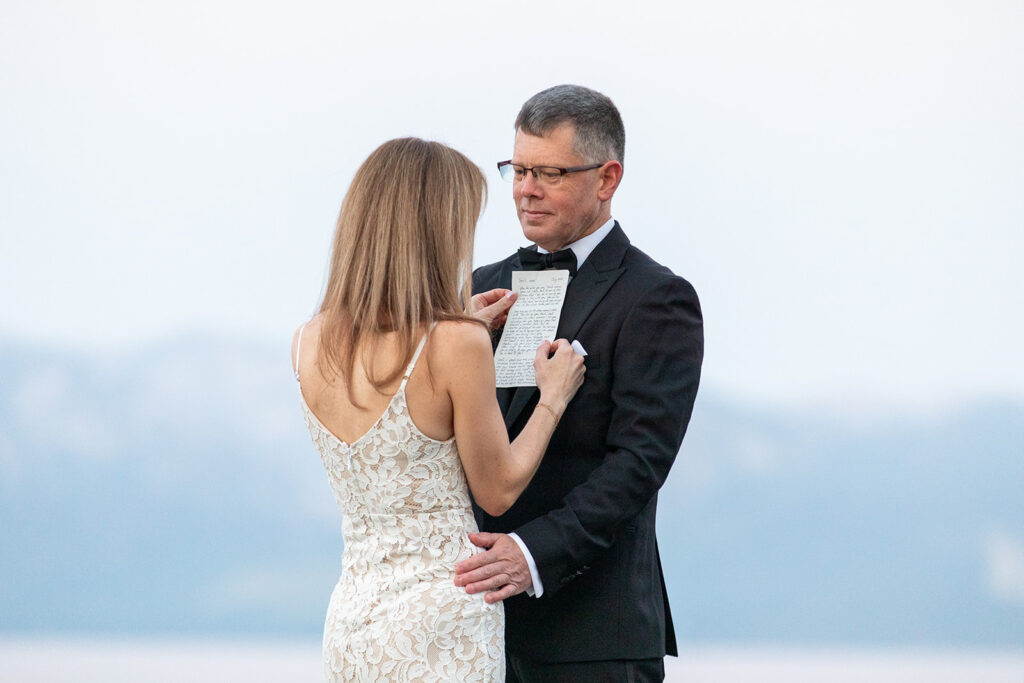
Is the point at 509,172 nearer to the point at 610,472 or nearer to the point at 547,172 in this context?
the point at 547,172

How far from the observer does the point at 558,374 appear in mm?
2094

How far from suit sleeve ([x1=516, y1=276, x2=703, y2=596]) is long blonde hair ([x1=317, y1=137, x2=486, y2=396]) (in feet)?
1.34

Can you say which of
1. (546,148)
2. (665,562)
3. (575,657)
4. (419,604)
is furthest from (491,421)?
(665,562)

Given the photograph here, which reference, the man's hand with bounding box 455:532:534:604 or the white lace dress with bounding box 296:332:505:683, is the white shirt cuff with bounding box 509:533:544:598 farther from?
the white lace dress with bounding box 296:332:505:683

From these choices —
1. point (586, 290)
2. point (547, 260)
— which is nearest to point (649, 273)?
point (586, 290)

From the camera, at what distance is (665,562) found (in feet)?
14.9

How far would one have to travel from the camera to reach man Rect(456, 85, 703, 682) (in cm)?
207

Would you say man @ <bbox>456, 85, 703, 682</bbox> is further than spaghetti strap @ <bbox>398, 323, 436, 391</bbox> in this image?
Yes

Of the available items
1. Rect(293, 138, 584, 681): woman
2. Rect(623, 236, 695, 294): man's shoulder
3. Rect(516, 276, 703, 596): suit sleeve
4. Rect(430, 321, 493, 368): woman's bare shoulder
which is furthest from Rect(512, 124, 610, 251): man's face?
Rect(430, 321, 493, 368): woman's bare shoulder

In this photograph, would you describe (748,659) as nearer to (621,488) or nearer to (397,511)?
(621,488)

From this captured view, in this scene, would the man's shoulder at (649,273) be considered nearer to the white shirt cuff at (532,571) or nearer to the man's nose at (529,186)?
the man's nose at (529,186)

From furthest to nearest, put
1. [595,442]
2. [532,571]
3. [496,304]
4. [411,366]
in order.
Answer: [496,304], [595,442], [532,571], [411,366]

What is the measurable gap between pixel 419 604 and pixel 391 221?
0.58 m

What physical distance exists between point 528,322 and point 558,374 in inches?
7.7
